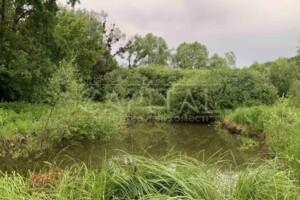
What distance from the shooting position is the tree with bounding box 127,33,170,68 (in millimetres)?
35453

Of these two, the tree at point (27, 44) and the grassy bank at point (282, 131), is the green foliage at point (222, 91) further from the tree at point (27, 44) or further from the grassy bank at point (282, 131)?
the tree at point (27, 44)

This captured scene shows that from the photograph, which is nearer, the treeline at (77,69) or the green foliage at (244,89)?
the treeline at (77,69)

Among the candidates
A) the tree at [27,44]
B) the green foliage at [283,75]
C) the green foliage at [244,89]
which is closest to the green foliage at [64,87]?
the tree at [27,44]

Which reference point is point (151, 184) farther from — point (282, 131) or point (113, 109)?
point (113, 109)

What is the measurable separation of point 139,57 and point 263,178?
3290 centimetres

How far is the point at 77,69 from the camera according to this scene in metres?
20.0

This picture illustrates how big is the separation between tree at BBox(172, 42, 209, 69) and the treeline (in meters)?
4.39

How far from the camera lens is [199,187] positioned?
11.2ft

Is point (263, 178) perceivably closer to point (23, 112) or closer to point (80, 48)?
point (23, 112)

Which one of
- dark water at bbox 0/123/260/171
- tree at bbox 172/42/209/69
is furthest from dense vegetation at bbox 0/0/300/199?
Result: tree at bbox 172/42/209/69

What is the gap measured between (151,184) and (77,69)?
17151mm

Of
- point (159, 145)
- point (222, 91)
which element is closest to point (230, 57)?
point (222, 91)

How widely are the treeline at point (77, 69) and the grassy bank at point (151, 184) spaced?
697cm

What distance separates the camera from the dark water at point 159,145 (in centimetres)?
946
